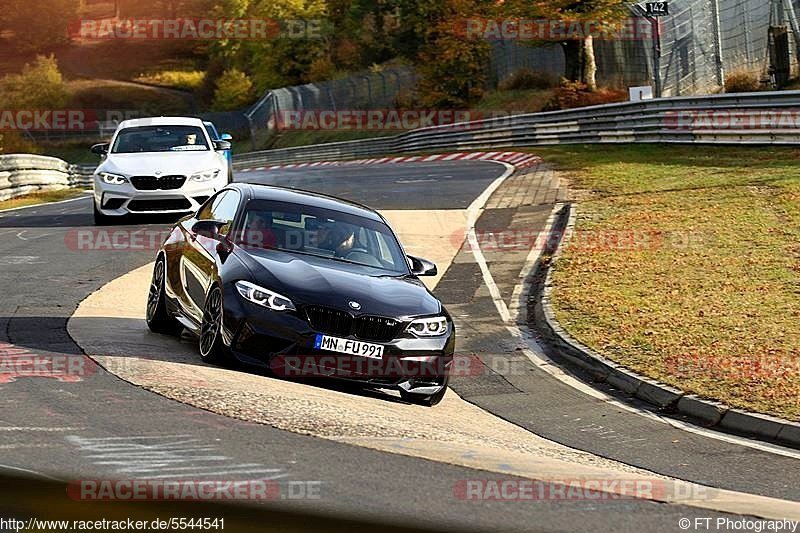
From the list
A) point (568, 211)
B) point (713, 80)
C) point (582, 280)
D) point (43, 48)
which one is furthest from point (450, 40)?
point (43, 48)

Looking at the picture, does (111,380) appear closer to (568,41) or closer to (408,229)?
(408,229)

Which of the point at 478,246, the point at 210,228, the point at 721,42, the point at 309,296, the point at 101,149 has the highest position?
the point at 721,42

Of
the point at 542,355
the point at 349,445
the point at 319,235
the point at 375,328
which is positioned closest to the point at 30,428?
the point at 349,445

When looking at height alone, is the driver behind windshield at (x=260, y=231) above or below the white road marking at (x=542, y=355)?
above

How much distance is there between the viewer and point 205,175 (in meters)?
20.1

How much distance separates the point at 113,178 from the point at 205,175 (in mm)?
1489

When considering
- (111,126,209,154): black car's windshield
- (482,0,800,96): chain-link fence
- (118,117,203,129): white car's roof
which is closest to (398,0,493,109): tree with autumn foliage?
(482,0,800,96): chain-link fence

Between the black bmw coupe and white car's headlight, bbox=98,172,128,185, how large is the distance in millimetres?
8733

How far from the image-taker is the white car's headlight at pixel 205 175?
20.0m

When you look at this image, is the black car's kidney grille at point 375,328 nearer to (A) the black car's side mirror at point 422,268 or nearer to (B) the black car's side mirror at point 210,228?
(A) the black car's side mirror at point 422,268

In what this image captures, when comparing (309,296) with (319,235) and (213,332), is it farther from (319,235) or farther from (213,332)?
(319,235)

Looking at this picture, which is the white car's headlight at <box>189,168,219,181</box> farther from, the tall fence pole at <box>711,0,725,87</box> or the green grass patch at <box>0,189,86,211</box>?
the tall fence pole at <box>711,0,725,87</box>

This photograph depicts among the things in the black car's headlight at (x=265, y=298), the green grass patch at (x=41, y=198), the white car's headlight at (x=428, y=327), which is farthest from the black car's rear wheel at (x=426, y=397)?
the green grass patch at (x=41, y=198)

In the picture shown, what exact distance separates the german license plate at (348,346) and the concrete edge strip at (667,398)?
2829mm
